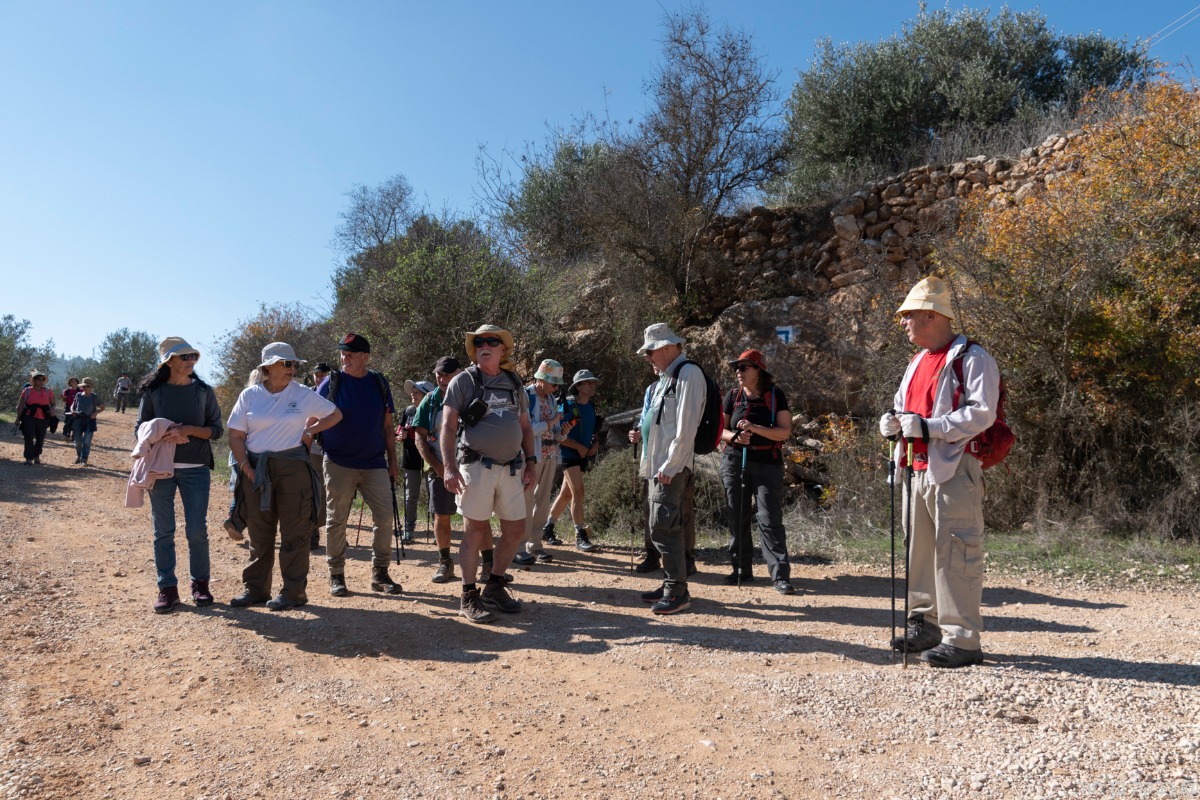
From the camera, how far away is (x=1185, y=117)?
9.53 m

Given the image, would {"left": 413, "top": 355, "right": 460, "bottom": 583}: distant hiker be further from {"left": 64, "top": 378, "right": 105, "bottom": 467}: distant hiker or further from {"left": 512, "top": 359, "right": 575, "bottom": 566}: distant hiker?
{"left": 64, "top": 378, "right": 105, "bottom": 467}: distant hiker

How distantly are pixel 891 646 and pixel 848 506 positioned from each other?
579cm

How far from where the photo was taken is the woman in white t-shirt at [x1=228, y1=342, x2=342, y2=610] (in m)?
5.60

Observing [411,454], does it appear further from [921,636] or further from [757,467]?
[921,636]

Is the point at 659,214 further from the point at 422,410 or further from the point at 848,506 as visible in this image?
the point at 422,410

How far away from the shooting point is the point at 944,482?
426 cm

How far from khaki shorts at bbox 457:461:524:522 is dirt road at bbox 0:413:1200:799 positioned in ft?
2.43

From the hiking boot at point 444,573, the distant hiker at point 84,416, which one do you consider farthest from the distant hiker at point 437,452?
the distant hiker at point 84,416

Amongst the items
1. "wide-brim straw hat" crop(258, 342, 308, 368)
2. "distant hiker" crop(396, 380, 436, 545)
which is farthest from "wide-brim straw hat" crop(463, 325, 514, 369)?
"distant hiker" crop(396, 380, 436, 545)

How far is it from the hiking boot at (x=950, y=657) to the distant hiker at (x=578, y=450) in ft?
15.0

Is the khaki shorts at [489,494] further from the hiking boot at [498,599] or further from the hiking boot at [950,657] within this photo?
the hiking boot at [950,657]

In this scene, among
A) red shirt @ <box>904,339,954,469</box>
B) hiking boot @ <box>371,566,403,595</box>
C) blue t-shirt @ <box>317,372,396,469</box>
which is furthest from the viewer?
hiking boot @ <box>371,566,403,595</box>

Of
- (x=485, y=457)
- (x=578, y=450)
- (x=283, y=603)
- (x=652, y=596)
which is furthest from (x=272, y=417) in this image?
(x=578, y=450)

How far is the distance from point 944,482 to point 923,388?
0.54m
